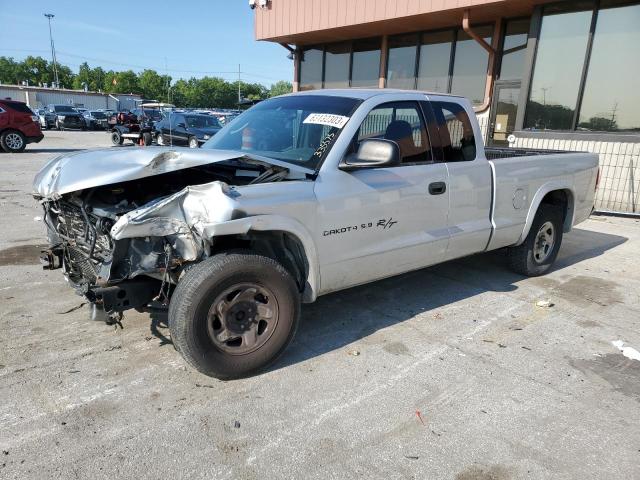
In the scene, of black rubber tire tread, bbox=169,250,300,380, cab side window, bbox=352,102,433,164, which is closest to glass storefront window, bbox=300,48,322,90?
cab side window, bbox=352,102,433,164

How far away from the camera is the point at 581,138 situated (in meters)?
9.72

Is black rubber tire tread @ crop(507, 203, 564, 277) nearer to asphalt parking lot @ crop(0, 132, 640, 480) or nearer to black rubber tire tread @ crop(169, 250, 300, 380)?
asphalt parking lot @ crop(0, 132, 640, 480)

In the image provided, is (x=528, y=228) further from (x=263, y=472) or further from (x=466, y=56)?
(x=466, y=56)

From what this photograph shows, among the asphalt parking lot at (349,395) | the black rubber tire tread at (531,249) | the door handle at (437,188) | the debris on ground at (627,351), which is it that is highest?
the door handle at (437,188)

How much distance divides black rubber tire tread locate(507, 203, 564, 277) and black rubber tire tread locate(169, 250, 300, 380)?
121 inches

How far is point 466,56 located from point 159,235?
11722mm

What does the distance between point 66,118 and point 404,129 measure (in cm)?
3695

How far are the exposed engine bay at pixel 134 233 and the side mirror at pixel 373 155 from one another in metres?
0.49

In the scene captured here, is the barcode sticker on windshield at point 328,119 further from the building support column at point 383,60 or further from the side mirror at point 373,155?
the building support column at point 383,60

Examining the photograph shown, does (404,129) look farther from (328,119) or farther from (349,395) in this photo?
(349,395)

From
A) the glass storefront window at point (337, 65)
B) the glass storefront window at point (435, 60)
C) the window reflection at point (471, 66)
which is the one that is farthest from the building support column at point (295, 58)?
the window reflection at point (471, 66)

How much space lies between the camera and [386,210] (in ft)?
12.1

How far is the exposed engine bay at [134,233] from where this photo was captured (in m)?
2.86

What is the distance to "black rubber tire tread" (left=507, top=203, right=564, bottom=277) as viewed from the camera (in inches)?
206
